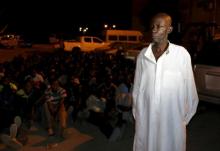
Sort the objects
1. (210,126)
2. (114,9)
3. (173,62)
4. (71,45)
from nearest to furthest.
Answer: (173,62)
(210,126)
(71,45)
(114,9)

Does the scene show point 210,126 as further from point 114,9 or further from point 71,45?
point 114,9

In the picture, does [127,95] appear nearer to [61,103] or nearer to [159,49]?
[61,103]

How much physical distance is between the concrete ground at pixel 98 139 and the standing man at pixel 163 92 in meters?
2.98

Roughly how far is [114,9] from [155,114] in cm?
3369

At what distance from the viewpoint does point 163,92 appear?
3.36 metres

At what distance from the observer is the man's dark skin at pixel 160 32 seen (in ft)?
11.2

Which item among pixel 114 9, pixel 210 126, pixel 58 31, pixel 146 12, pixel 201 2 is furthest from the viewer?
pixel 58 31

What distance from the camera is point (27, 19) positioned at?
41062mm

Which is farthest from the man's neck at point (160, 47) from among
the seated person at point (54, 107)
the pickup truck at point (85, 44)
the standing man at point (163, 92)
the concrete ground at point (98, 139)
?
the pickup truck at point (85, 44)

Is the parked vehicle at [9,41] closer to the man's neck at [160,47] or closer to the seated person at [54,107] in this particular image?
the seated person at [54,107]

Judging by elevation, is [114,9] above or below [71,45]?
above

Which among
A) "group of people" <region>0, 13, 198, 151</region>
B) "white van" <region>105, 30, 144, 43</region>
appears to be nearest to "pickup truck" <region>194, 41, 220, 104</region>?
"group of people" <region>0, 13, 198, 151</region>

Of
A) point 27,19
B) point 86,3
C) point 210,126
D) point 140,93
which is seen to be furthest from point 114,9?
point 140,93

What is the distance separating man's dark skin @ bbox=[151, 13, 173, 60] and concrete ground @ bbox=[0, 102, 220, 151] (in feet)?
10.7
